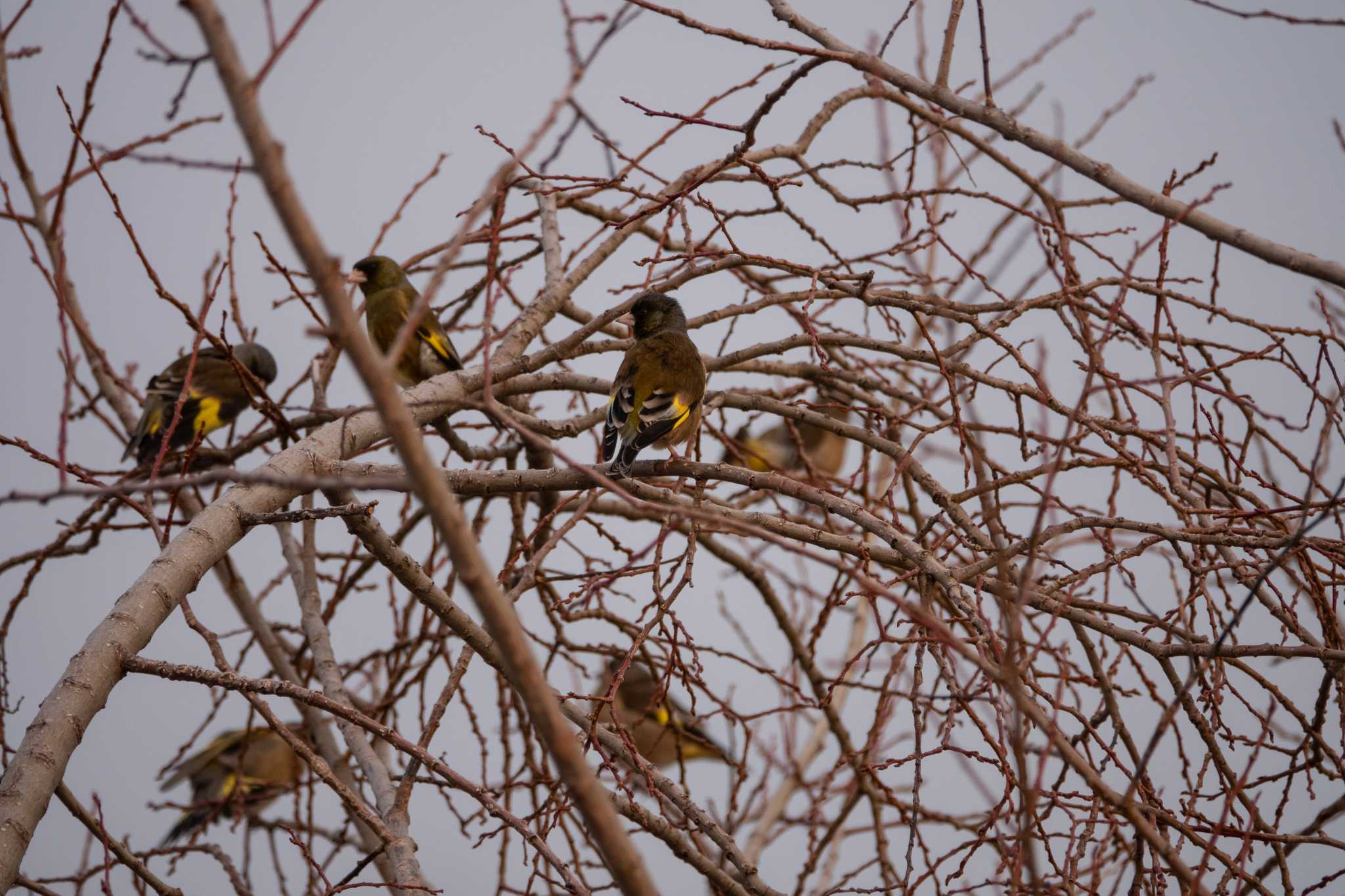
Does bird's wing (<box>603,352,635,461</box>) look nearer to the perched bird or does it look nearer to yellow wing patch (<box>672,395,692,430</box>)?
yellow wing patch (<box>672,395,692,430</box>)

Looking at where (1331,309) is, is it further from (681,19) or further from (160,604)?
(160,604)

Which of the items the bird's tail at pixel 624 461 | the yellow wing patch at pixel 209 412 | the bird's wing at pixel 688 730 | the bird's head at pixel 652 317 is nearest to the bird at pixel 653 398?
the bird's tail at pixel 624 461

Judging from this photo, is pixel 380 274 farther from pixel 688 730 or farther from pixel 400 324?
pixel 688 730

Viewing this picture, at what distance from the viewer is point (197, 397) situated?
20.1 ft

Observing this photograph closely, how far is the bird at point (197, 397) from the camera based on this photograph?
522 centimetres

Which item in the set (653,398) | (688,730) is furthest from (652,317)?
(688,730)

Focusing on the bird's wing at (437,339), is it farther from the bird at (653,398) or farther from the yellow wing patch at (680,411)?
the yellow wing patch at (680,411)

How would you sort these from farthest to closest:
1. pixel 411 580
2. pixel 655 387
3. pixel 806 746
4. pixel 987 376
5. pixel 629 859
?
pixel 806 746, pixel 655 387, pixel 987 376, pixel 411 580, pixel 629 859

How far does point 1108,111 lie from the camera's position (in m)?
5.07

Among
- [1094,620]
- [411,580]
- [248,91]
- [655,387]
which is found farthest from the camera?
[655,387]

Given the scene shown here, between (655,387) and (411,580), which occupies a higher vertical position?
(655,387)

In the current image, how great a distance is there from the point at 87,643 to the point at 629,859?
4.75 feet

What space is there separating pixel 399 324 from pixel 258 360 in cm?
120

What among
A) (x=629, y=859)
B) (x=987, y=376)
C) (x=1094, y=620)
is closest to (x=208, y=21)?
(x=629, y=859)
